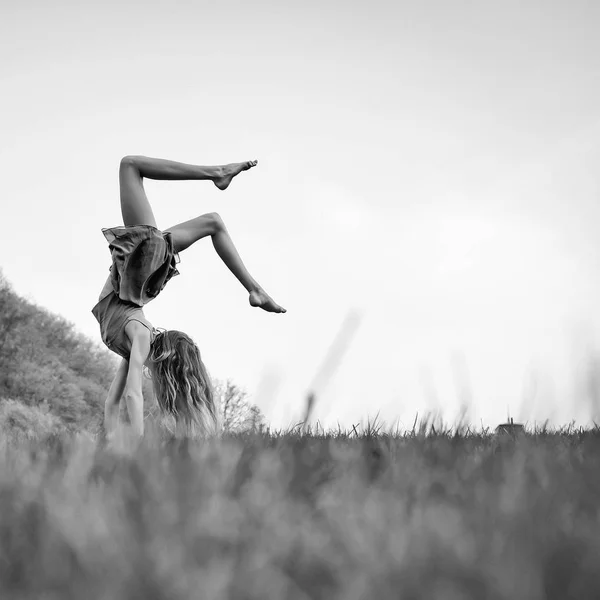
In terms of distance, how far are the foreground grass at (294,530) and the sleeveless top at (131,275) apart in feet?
8.36

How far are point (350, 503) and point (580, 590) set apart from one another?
0.41m

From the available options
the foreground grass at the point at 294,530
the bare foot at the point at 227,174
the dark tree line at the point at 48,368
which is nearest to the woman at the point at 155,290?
the bare foot at the point at 227,174

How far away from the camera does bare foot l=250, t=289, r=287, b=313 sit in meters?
4.27

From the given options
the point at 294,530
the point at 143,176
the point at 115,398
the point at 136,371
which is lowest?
the point at 294,530

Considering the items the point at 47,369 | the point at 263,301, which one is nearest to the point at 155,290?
the point at 263,301

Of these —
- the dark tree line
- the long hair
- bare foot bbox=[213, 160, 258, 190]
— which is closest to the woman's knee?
bare foot bbox=[213, 160, 258, 190]

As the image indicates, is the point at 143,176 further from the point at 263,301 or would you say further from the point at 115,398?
the point at 115,398

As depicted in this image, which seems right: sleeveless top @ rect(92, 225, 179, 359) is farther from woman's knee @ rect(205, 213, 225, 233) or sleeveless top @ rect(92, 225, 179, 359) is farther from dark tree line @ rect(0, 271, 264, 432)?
dark tree line @ rect(0, 271, 264, 432)

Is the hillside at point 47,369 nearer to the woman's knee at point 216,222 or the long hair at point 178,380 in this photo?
the long hair at point 178,380

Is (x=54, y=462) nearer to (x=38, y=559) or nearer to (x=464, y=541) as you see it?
(x=38, y=559)

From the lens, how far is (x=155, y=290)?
4.21 metres

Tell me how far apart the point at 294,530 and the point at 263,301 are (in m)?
3.33

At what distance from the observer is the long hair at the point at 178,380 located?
4225mm

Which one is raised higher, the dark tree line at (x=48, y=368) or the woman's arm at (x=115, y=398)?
the dark tree line at (x=48, y=368)
